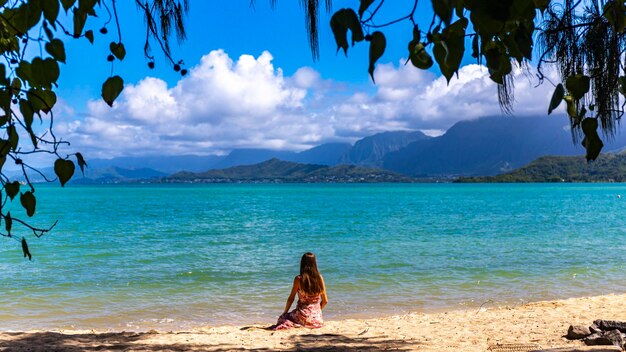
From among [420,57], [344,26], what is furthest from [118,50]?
[420,57]

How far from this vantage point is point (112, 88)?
191 cm

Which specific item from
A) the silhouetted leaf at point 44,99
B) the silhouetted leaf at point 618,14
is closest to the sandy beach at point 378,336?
the silhouetted leaf at point 618,14

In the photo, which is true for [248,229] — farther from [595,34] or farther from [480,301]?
[595,34]

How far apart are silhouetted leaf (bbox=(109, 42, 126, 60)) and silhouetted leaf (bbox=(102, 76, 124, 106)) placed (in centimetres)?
31

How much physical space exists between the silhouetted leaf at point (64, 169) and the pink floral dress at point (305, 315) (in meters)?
8.06

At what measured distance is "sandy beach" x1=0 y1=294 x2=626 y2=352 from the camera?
8.11 metres

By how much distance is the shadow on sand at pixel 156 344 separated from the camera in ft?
26.5

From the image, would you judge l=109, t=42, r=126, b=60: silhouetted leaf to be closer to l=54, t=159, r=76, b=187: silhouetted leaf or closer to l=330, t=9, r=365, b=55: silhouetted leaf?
l=54, t=159, r=76, b=187: silhouetted leaf

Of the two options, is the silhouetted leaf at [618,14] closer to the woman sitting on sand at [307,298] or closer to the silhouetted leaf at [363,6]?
the silhouetted leaf at [363,6]

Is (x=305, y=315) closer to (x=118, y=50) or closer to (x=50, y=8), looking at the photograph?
(x=118, y=50)

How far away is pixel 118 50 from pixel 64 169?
0.53 meters

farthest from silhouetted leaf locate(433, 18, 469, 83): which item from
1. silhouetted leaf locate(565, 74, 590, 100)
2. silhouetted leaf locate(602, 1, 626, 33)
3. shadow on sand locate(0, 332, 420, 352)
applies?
A: shadow on sand locate(0, 332, 420, 352)

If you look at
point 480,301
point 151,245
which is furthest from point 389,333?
point 151,245

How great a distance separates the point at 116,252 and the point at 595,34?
24555mm
